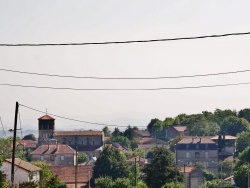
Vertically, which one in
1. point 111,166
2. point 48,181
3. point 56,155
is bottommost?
point 111,166

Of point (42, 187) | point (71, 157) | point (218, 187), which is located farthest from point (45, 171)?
point (71, 157)

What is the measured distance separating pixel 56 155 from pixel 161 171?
97.9m

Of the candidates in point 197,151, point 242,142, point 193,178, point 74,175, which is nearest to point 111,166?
point 74,175

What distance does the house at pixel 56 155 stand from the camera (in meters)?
180

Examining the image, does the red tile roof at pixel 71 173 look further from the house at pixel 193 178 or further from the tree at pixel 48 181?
the house at pixel 193 178

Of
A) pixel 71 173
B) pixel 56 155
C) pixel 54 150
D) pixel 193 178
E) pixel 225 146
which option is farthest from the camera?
pixel 225 146

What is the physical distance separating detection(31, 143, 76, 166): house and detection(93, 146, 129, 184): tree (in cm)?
6463

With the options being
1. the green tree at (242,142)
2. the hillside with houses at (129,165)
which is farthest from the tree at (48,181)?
the green tree at (242,142)

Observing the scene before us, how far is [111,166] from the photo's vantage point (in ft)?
372

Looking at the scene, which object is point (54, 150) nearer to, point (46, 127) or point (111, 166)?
point (46, 127)

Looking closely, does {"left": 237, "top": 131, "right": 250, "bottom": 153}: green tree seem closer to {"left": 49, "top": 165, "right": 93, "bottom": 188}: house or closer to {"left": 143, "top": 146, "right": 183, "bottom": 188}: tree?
{"left": 49, "top": 165, "right": 93, "bottom": 188}: house

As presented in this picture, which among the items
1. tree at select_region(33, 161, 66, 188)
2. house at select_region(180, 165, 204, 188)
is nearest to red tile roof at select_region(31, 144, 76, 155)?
house at select_region(180, 165, 204, 188)

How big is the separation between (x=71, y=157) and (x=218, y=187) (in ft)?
283

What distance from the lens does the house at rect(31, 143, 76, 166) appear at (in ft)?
590
